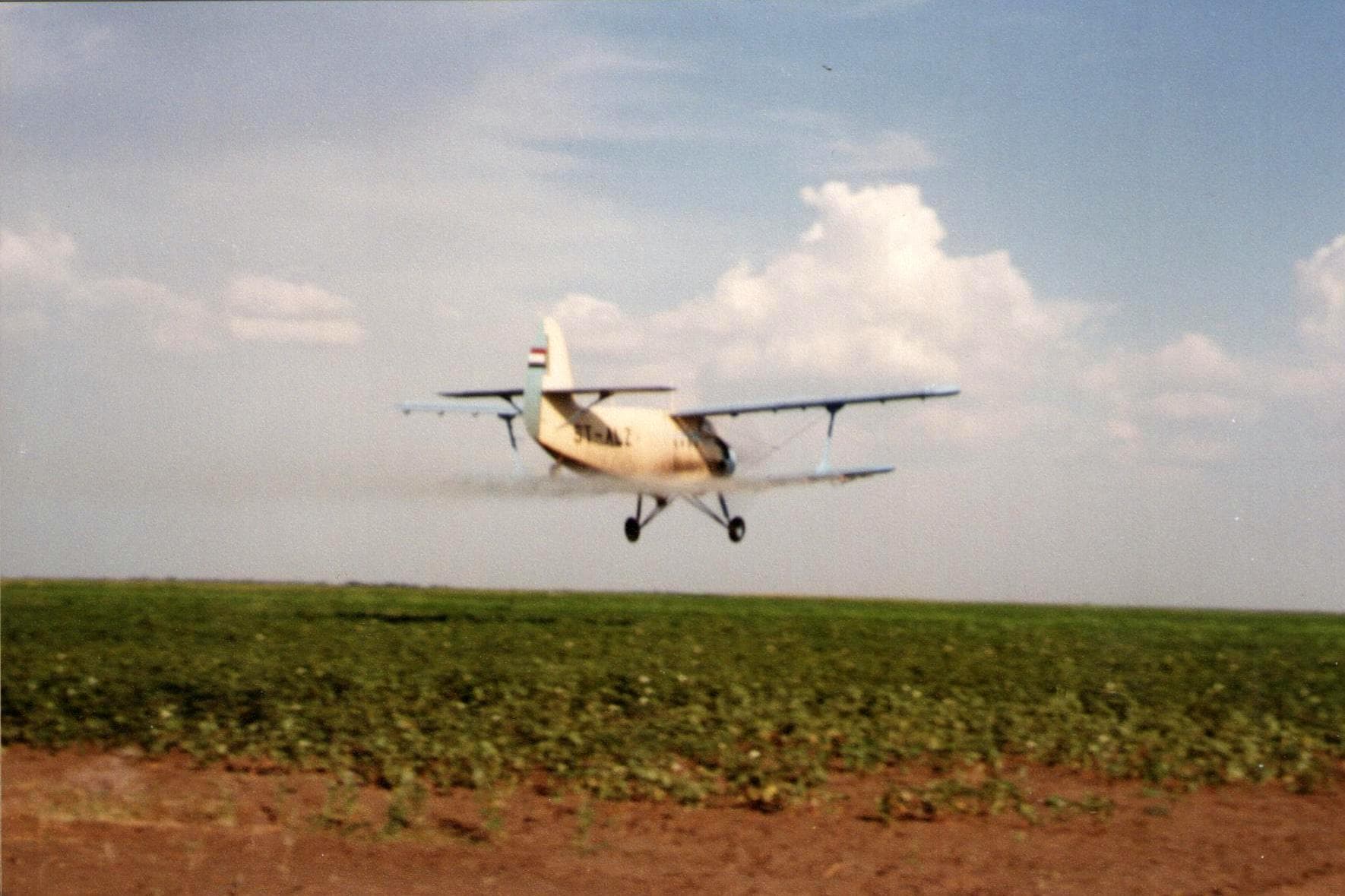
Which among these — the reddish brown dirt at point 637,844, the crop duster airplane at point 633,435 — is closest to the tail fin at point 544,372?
the crop duster airplane at point 633,435

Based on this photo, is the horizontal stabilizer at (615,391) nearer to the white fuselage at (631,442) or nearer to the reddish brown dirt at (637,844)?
the white fuselage at (631,442)

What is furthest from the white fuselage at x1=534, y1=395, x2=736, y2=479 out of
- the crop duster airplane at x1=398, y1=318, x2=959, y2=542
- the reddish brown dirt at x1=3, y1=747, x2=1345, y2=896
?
the reddish brown dirt at x1=3, y1=747, x2=1345, y2=896

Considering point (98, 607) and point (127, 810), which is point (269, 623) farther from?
point (127, 810)

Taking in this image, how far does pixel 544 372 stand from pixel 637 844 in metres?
26.7

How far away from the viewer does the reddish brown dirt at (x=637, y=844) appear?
10742 millimetres

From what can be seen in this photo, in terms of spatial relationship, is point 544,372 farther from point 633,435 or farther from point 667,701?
point 667,701

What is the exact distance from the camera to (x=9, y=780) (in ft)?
46.2

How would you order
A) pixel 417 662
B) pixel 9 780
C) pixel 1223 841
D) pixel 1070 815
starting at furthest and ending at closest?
pixel 417 662 → pixel 9 780 → pixel 1070 815 → pixel 1223 841

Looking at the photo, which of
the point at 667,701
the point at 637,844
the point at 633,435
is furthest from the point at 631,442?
the point at 637,844

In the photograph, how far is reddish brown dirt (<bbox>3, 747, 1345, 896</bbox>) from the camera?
10.7m

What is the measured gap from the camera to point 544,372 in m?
37.8

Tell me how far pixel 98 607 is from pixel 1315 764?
Result: 35200 millimetres

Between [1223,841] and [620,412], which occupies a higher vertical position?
[620,412]

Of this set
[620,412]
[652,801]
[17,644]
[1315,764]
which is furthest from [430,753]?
[620,412]
